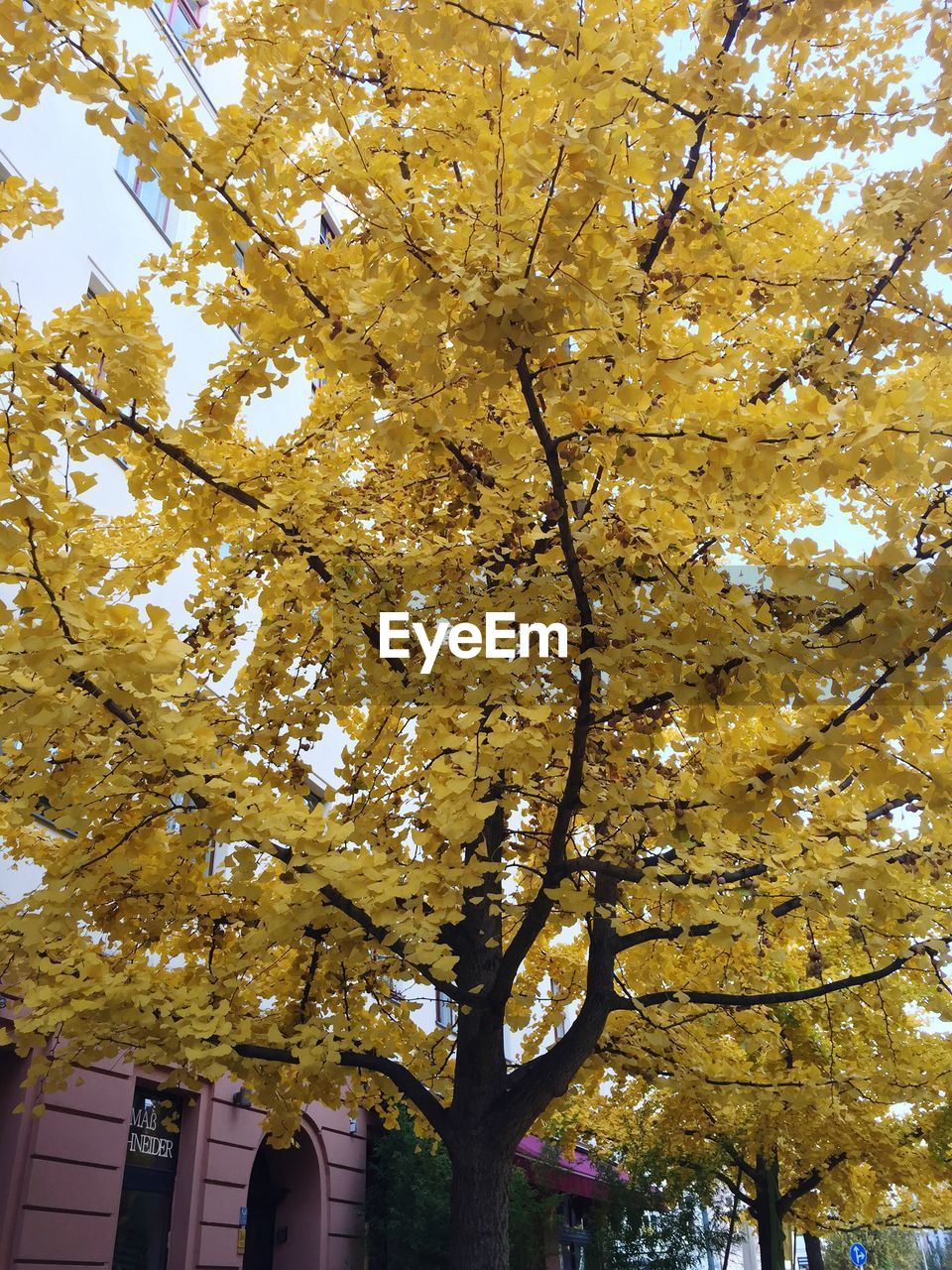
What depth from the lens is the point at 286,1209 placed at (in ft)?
33.8

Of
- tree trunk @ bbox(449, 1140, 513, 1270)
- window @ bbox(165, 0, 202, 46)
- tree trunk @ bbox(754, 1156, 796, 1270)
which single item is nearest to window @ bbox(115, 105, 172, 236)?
window @ bbox(165, 0, 202, 46)

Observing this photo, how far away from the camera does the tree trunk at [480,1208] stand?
488 centimetres

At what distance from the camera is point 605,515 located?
413 centimetres

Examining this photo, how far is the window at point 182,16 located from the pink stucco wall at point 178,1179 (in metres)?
11.3

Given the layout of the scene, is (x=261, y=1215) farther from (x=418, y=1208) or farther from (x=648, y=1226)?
(x=648, y=1226)

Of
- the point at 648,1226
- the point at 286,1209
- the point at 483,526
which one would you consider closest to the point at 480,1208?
the point at 483,526

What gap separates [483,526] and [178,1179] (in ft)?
23.6

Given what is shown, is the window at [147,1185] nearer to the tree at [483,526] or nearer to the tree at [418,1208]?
the tree at [418,1208]

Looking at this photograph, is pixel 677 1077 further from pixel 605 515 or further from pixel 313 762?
pixel 313 762

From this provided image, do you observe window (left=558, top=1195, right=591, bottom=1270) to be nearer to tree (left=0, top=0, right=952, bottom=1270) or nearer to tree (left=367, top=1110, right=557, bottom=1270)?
tree (left=367, top=1110, right=557, bottom=1270)

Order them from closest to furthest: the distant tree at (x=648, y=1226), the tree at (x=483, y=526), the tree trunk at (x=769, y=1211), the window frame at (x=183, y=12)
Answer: the tree at (x=483, y=526)
the window frame at (x=183, y=12)
the distant tree at (x=648, y=1226)
the tree trunk at (x=769, y=1211)

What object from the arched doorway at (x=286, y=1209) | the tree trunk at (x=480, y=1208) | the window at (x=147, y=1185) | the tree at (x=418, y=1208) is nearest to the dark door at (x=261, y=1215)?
the arched doorway at (x=286, y=1209)

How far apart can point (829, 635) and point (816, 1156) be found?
8.32 metres

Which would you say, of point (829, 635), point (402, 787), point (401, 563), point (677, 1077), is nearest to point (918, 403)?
point (829, 635)
